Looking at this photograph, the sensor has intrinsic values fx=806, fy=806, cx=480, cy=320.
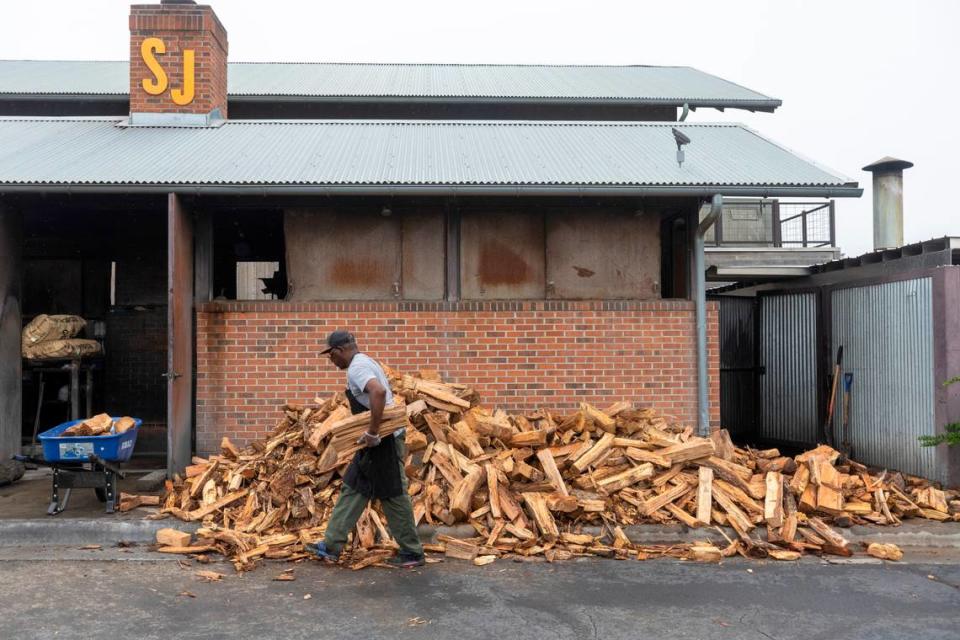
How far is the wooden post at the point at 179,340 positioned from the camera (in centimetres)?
844

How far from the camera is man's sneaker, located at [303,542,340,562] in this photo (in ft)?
21.3

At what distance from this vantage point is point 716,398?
946 cm

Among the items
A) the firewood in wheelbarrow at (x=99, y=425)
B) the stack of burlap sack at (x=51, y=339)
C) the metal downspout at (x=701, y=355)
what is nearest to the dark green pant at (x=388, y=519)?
the firewood in wheelbarrow at (x=99, y=425)

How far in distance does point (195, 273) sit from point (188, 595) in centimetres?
454

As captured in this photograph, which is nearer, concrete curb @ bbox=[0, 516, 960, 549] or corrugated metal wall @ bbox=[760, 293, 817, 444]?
concrete curb @ bbox=[0, 516, 960, 549]

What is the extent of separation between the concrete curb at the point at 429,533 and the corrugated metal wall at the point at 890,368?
149 cm

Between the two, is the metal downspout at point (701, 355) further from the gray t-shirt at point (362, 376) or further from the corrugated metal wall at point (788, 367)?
the gray t-shirt at point (362, 376)

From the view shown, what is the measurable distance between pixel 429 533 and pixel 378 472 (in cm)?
115

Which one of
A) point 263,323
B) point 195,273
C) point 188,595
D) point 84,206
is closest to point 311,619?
point 188,595

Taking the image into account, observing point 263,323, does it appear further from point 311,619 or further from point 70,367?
point 311,619

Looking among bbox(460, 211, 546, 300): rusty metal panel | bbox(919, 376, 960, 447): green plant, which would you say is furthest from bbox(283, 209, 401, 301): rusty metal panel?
bbox(919, 376, 960, 447): green plant

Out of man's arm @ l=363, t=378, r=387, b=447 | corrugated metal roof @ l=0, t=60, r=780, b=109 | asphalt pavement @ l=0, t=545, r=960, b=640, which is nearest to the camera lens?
asphalt pavement @ l=0, t=545, r=960, b=640

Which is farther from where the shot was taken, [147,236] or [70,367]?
[147,236]

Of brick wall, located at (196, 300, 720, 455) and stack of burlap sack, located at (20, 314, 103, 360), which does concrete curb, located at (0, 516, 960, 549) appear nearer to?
brick wall, located at (196, 300, 720, 455)
